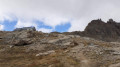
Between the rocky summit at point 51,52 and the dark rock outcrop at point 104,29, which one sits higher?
the dark rock outcrop at point 104,29

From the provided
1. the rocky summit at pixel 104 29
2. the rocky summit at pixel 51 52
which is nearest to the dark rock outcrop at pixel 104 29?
the rocky summit at pixel 104 29

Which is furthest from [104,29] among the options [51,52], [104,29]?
[51,52]

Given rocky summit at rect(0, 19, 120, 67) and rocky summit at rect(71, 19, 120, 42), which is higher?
rocky summit at rect(71, 19, 120, 42)

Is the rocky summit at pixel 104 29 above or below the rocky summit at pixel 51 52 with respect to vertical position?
above

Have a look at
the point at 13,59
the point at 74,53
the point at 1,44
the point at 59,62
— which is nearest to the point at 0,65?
the point at 13,59

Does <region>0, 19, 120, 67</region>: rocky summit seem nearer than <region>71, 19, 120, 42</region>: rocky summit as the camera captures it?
Yes

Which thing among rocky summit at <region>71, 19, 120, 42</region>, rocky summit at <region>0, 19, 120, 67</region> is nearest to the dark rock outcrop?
rocky summit at <region>71, 19, 120, 42</region>

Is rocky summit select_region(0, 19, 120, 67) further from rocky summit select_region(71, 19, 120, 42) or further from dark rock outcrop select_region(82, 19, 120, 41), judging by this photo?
dark rock outcrop select_region(82, 19, 120, 41)

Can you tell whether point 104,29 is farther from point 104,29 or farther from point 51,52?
point 51,52

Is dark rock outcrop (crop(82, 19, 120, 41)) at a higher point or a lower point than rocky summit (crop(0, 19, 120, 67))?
higher

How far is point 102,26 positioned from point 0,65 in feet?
477

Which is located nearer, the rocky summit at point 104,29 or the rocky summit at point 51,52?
the rocky summit at point 51,52

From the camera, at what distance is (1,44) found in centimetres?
4825

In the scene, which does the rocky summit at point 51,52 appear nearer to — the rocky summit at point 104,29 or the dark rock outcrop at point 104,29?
the rocky summit at point 104,29
